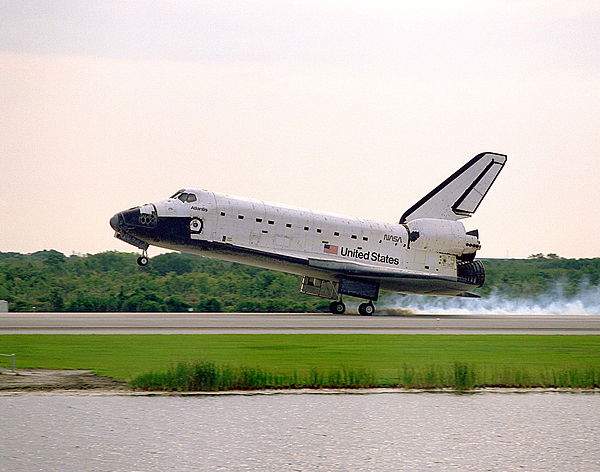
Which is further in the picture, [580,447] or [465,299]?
[465,299]

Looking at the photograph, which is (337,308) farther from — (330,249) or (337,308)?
(330,249)

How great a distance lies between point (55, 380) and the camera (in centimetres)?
2033

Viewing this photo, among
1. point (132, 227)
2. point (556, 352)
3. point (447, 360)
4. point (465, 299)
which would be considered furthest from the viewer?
point (465, 299)

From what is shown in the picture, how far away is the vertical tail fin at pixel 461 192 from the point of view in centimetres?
5128

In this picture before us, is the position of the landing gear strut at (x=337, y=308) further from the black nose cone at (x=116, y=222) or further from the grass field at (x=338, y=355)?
the grass field at (x=338, y=355)

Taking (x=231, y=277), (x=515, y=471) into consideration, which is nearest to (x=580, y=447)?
(x=515, y=471)

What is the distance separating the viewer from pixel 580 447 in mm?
15961

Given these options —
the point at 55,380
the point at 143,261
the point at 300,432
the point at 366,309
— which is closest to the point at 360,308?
the point at 366,309

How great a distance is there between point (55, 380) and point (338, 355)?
741 cm

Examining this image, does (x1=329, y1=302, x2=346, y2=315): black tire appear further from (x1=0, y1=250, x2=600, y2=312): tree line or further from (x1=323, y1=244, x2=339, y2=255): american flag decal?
(x1=0, y1=250, x2=600, y2=312): tree line

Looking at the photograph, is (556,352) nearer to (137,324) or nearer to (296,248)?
(137,324)

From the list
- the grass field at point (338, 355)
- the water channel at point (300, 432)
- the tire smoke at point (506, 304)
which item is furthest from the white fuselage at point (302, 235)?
the water channel at point (300, 432)

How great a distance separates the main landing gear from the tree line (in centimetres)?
479

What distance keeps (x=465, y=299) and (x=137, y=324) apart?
24.9m
